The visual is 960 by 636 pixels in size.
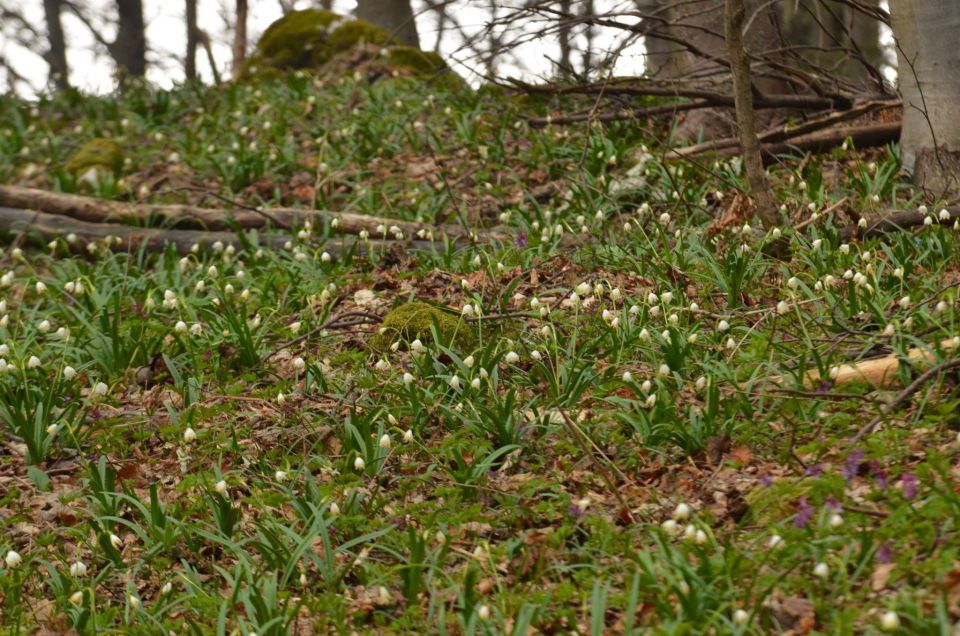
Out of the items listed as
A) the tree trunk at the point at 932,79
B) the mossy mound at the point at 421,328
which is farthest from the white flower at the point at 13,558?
the tree trunk at the point at 932,79

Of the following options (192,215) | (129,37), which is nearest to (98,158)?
(192,215)

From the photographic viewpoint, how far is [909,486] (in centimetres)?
309

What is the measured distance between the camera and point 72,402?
15.2ft

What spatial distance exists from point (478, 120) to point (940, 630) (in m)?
6.56

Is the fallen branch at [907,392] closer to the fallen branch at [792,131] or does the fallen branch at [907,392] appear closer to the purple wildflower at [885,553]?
the purple wildflower at [885,553]

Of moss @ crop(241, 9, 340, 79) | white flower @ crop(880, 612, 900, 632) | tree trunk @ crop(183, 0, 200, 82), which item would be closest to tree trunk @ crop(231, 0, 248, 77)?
moss @ crop(241, 9, 340, 79)

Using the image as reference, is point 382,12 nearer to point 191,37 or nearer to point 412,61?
point 412,61

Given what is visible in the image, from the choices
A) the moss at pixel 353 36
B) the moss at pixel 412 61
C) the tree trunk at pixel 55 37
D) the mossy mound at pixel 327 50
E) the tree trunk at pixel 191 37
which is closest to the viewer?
the moss at pixel 412 61

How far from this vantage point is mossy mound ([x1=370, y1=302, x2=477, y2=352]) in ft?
16.2

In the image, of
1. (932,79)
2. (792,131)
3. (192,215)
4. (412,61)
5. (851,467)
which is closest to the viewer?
(851,467)

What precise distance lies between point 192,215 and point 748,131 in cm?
428

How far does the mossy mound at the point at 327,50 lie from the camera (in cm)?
1070

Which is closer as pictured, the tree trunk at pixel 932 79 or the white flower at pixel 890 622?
the white flower at pixel 890 622

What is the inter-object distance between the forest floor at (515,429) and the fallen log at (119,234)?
0.59 ft
